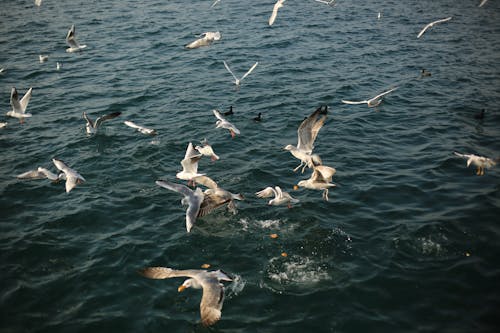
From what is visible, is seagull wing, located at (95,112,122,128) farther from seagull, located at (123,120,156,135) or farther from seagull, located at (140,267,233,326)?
seagull, located at (140,267,233,326)

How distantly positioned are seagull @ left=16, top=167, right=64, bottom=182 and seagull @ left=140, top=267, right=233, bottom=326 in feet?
20.3

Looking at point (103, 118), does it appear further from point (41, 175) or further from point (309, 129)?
point (309, 129)

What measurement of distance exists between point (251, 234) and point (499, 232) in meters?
6.64

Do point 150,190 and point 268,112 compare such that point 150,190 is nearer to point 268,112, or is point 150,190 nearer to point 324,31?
point 268,112

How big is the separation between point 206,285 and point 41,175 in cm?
800

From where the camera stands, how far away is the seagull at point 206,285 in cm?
796

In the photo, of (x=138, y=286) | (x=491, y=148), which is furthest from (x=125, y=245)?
(x=491, y=148)

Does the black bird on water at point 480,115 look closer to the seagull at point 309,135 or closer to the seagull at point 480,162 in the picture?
the seagull at point 480,162

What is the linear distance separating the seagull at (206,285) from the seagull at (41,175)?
6198 millimetres

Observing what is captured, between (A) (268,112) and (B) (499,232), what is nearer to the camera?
(B) (499,232)

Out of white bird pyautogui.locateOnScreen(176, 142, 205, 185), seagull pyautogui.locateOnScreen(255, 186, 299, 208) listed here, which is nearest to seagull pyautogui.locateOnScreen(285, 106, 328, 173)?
seagull pyautogui.locateOnScreen(255, 186, 299, 208)

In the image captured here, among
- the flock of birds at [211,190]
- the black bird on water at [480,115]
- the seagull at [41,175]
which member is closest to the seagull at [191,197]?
the flock of birds at [211,190]

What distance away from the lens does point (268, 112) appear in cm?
1777

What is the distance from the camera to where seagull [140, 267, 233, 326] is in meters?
7.96
